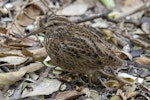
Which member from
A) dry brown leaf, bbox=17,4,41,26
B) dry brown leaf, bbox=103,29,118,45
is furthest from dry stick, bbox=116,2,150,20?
dry brown leaf, bbox=17,4,41,26

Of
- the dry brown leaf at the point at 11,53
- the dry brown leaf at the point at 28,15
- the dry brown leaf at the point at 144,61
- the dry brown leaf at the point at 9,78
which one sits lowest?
the dry brown leaf at the point at 9,78

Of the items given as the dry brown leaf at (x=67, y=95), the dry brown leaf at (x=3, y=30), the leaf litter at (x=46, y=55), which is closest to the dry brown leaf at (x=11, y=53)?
the leaf litter at (x=46, y=55)

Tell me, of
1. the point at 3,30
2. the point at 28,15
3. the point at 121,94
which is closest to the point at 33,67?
the point at 3,30

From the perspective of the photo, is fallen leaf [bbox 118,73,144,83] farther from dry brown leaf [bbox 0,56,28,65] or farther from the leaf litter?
dry brown leaf [bbox 0,56,28,65]

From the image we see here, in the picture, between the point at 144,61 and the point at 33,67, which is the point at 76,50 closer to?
the point at 33,67

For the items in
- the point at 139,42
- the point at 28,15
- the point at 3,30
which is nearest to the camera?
the point at 3,30

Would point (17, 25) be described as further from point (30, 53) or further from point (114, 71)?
point (114, 71)

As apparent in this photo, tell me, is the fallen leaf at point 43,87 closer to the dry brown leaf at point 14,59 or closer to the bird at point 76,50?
the bird at point 76,50

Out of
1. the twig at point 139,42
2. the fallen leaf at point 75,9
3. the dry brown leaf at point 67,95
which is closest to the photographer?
the dry brown leaf at point 67,95
